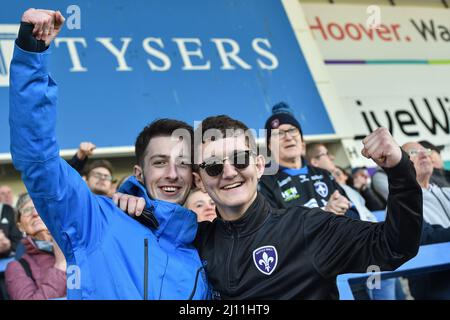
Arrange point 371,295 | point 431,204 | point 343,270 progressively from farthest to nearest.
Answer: point 371,295 → point 431,204 → point 343,270

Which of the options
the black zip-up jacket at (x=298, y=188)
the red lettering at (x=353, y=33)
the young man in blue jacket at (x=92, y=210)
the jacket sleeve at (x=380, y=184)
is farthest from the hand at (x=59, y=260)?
the red lettering at (x=353, y=33)

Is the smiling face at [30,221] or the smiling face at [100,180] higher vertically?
the smiling face at [100,180]

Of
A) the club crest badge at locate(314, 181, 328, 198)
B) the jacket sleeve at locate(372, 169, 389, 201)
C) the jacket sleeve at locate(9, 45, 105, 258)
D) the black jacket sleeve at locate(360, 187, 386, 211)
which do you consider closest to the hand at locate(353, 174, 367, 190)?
the black jacket sleeve at locate(360, 187, 386, 211)

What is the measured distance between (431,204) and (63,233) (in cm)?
221

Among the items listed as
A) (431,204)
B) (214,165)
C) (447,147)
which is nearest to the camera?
(214,165)

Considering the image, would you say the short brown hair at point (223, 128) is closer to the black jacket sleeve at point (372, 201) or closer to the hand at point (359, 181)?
the black jacket sleeve at point (372, 201)

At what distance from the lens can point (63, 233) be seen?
1548 mm

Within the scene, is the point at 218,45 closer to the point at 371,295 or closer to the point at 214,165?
the point at 371,295

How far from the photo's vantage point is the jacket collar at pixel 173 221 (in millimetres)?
1658

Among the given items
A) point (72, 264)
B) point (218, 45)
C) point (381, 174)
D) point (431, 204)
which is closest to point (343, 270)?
point (72, 264)

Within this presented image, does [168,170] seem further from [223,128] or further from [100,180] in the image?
[100,180]

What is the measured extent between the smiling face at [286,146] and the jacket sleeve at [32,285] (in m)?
1.25

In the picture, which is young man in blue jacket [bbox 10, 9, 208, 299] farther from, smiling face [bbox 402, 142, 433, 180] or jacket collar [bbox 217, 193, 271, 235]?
smiling face [bbox 402, 142, 433, 180]

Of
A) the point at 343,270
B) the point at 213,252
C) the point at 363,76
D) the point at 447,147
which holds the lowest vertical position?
the point at 343,270
